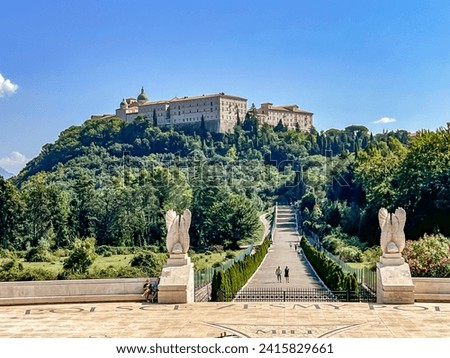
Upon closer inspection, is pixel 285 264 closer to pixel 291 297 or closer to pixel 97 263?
pixel 97 263

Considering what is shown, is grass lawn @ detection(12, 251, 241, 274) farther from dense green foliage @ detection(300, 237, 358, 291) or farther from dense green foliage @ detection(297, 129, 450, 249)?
dense green foliage @ detection(297, 129, 450, 249)

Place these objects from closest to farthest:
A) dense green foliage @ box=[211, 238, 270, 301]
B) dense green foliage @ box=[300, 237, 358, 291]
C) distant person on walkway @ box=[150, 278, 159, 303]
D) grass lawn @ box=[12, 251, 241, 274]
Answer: distant person on walkway @ box=[150, 278, 159, 303] < dense green foliage @ box=[211, 238, 270, 301] < dense green foliage @ box=[300, 237, 358, 291] < grass lawn @ box=[12, 251, 241, 274]

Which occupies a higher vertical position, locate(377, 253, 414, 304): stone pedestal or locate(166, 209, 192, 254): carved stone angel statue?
locate(166, 209, 192, 254): carved stone angel statue

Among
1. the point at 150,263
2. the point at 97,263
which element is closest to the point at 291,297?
the point at 150,263

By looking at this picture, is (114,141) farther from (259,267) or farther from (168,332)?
(168,332)

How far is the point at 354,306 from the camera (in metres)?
18.2

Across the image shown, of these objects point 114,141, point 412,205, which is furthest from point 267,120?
point 412,205

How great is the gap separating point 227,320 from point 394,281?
5614 millimetres

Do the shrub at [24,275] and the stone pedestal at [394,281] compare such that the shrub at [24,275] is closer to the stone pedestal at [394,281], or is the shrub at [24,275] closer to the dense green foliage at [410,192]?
the dense green foliage at [410,192]

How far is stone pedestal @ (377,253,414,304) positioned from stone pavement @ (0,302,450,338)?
1.41 ft

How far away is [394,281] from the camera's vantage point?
18312 mm

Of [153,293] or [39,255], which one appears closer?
[153,293]

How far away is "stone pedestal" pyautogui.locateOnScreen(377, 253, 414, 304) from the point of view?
59.5 feet

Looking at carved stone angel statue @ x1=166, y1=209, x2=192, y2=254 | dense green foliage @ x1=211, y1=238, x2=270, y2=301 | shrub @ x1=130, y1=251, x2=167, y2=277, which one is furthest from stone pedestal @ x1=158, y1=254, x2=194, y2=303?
shrub @ x1=130, y1=251, x2=167, y2=277
